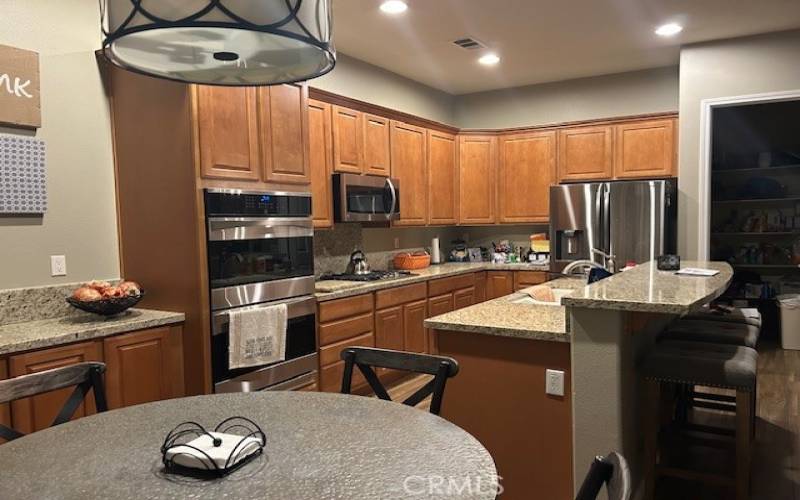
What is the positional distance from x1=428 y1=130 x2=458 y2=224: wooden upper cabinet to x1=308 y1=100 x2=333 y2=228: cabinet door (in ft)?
4.88

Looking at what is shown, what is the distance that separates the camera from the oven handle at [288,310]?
9.88 feet

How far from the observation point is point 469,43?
14.9 feet

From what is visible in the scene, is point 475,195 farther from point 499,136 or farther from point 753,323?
point 753,323

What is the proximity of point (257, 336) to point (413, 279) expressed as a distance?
173 cm

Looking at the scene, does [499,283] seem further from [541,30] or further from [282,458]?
[282,458]

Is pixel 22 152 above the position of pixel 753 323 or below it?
above

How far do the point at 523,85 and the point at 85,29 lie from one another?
4.29 meters

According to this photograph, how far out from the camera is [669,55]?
4996 mm

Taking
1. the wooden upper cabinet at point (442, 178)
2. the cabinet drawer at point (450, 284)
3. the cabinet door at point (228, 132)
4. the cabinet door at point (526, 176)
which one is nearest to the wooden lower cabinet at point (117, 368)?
the cabinet door at point (228, 132)

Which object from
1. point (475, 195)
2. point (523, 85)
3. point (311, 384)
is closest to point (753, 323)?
point (311, 384)

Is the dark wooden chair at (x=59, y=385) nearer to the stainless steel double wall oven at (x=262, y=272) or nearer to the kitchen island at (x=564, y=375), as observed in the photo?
the stainless steel double wall oven at (x=262, y=272)

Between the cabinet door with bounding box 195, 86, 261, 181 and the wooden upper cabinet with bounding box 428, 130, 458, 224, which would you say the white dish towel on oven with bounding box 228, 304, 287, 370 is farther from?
the wooden upper cabinet with bounding box 428, 130, 458, 224

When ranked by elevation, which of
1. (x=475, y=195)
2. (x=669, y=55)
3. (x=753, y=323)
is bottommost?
(x=753, y=323)

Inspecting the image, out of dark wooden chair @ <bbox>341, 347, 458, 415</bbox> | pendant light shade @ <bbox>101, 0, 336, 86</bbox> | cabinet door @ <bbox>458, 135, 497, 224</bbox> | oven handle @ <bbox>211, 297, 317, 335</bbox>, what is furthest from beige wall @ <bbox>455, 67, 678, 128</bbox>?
pendant light shade @ <bbox>101, 0, 336, 86</bbox>
